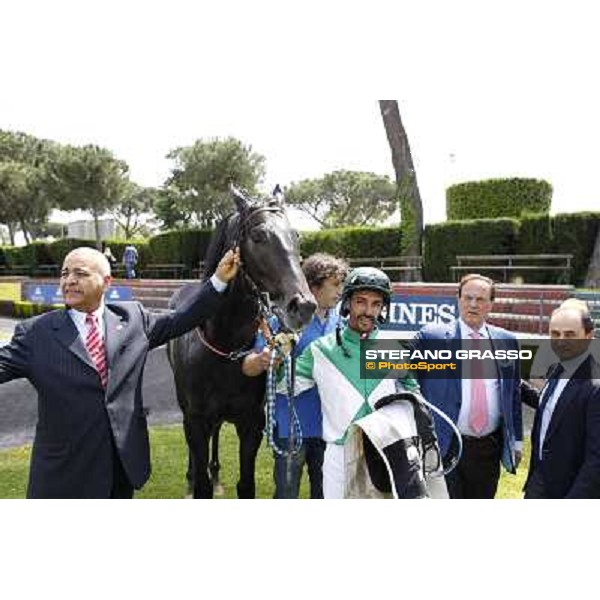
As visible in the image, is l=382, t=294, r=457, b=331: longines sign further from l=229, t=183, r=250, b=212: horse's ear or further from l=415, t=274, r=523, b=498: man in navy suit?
l=229, t=183, r=250, b=212: horse's ear

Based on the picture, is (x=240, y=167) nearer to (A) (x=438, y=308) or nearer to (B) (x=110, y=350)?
(B) (x=110, y=350)

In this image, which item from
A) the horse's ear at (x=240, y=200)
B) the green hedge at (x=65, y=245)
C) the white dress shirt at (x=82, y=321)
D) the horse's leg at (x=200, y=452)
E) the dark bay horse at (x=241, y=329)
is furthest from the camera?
the green hedge at (x=65, y=245)

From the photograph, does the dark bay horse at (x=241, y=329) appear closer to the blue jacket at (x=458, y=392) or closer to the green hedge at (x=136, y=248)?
the blue jacket at (x=458, y=392)

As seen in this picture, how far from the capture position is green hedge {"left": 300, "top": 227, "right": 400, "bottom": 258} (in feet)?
30.1

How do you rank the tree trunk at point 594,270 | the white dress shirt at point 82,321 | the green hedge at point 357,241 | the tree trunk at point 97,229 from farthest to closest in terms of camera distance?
the green hedge at point 357,241 → the tree trunk at point 594,270 → the tree trunk at point 97,229 → the white dress shirt at point 82,321

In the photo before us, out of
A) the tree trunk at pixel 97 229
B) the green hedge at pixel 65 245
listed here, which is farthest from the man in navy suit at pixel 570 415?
the green hedge at pixel 65 245

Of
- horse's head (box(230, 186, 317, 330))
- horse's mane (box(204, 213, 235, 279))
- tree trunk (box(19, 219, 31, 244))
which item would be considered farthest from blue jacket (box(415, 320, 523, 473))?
tree trunk (box(19, 219, 31, 244))

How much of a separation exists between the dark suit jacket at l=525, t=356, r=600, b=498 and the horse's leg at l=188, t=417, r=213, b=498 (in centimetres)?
163

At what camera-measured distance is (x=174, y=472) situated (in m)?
4.95

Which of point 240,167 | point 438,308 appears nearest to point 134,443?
point 240,167

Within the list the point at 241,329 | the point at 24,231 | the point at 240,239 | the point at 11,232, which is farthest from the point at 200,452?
the point at 11,232

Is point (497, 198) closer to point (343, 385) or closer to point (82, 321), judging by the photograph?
point (343, 385)

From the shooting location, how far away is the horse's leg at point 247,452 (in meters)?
3.41

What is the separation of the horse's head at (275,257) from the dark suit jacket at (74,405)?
0.61 m
